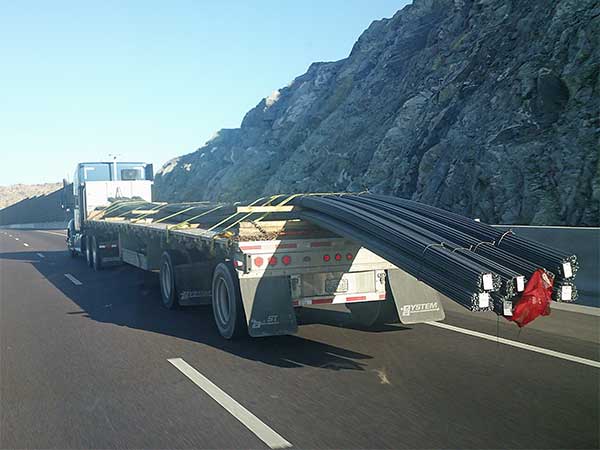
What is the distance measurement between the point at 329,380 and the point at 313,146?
34.5 meters

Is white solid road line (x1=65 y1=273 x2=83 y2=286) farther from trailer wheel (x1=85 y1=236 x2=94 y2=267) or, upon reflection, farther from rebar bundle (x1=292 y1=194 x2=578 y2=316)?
rebar bundle (x1=292 y1=194 x2=578 y2=316)

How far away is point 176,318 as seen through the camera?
1127 centimetres

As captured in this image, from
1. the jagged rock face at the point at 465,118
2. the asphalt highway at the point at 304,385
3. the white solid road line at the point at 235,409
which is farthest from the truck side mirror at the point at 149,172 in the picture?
the white solid road line at the point at 235,409

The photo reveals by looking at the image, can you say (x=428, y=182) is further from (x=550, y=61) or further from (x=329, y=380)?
(x=329, y=380)

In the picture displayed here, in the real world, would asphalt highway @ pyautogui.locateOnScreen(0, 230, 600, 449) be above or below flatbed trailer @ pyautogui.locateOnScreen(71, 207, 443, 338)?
below

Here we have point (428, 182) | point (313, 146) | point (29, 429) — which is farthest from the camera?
point (313, 146)

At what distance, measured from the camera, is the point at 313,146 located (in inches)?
1614

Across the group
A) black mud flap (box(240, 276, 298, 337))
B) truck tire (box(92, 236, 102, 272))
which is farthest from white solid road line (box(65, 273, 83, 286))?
black mud flap (box(240, 276, 298, 337))

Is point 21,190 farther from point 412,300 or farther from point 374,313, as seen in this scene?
point 412,300

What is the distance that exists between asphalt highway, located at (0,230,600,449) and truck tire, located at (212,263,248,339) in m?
0.20

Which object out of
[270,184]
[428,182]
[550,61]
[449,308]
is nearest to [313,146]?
[270,184]

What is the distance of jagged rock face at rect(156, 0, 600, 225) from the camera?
782 inches

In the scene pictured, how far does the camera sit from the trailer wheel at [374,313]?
935cm

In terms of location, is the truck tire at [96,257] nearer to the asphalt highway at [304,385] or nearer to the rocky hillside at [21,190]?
the asphalt highway at [304,385]
